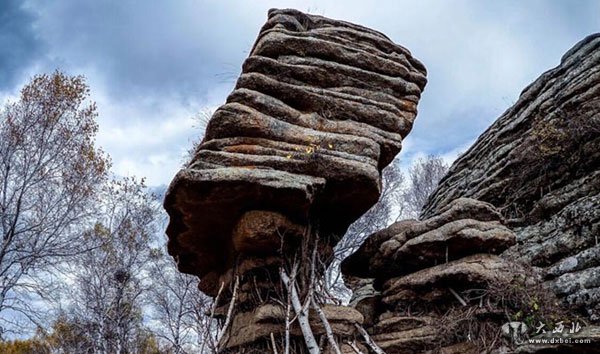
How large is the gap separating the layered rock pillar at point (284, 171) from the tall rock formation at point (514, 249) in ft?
2.82

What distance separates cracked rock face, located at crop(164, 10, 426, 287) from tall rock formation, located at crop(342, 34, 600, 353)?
1.15 m

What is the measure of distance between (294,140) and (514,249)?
12.8 ft

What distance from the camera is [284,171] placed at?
21.0 ft

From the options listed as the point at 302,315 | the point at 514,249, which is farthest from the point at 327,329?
the point at 514,249

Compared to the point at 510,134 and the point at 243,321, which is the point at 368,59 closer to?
the point at 510,134

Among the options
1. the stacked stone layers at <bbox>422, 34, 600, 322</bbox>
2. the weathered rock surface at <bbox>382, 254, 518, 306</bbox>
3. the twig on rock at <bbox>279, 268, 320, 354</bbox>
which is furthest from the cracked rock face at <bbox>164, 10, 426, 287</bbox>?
the stacked stone layers at <bbox>422, 34, 600, 322</bbox>

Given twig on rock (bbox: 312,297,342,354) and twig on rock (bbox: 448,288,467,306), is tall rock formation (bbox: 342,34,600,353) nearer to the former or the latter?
twig on rock (bbox: 448,288,467,306)

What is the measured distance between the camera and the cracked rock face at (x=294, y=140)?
246 inches

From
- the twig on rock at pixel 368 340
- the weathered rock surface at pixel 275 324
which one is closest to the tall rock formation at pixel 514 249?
the twig on rock at pixel 368 340

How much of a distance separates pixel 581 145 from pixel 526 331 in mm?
3557

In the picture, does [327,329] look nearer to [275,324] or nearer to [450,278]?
[275,324]

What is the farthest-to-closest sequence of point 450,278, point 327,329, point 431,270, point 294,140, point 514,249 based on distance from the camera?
1. point 514,249
2. point 294,140
3. point 431,270
4. point 450,278
5. point 327,329

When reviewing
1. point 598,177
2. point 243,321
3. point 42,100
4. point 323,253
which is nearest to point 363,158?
point 323,253

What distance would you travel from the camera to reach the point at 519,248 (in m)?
7.53
